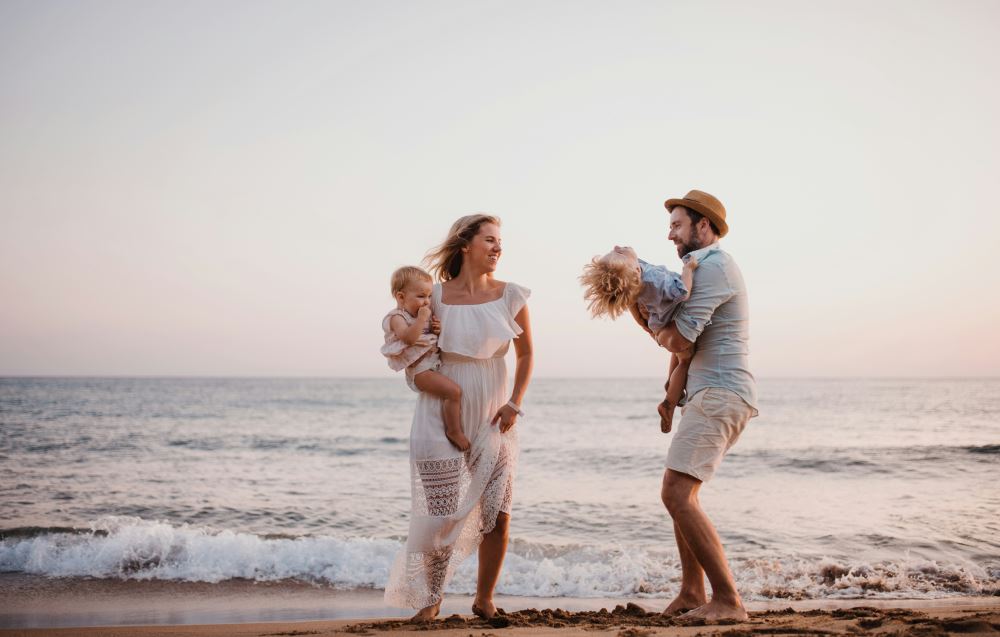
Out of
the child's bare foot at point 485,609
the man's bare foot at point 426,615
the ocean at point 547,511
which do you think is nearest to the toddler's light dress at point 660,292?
the child's bare foot at point 485,609

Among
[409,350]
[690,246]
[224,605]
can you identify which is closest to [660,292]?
[690,246]

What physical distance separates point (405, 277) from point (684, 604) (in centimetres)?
243

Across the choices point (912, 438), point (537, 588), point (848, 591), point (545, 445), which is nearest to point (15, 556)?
point (537, 588)

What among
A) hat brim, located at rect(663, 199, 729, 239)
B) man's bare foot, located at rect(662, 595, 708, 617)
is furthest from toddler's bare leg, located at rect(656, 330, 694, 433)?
man's bare foot, located at rect(662, 595, 708, 617)

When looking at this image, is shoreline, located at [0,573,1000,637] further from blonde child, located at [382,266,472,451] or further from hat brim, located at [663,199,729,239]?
hat brim, located at [663,199,729,239]

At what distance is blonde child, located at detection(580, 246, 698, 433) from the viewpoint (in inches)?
144

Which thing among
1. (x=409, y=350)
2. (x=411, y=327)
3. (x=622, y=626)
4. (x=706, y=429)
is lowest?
(x=622, y=626)

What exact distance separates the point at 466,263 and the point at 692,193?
1339 millimetres

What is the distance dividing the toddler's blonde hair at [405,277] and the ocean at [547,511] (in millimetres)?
3059

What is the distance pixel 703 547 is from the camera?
12.5ft

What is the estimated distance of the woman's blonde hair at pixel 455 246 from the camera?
4.17 meters

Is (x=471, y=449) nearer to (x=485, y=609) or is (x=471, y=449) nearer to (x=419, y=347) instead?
(x=419, y=347)

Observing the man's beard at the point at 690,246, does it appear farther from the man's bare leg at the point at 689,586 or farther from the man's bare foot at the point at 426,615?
the man's bare foot at the point at 426,615

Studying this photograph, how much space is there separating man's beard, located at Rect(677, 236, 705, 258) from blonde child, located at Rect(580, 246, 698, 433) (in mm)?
249
